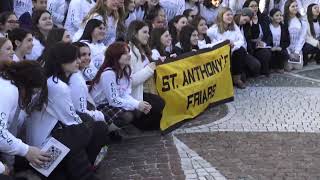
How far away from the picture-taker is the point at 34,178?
15.7 ft

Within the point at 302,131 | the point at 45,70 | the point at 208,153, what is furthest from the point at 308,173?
the point at 45,70

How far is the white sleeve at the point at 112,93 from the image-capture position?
6.57 metres

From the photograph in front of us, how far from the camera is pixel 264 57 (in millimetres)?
11156

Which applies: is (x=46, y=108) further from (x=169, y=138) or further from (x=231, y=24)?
(x=231, y=24)

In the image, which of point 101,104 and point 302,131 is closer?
point 101,104

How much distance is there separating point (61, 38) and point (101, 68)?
0.60 metres

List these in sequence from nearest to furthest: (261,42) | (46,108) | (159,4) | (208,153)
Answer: (46,108), (208,153), (159,4), (261,42)

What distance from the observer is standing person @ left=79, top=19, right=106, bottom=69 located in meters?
7.26

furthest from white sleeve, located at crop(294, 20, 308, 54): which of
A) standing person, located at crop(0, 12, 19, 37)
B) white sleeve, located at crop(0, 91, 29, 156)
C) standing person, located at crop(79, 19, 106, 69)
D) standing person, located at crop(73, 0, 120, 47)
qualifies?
white sleeve, located at crop(0, 91, 29, 156)

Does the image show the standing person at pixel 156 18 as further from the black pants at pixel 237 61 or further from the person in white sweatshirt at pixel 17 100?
the person in white sweatshirt at pixel 17 100

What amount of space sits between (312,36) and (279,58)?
4.47 feet

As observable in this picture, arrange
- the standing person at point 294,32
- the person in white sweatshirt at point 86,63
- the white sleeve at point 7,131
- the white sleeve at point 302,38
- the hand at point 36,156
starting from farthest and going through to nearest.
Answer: the white sleeve at point 302,38
the standing person at point 294,32
the person in white sweatshirt at point 86,63
the hand at point 36,156
the white sleeve at point 7,131

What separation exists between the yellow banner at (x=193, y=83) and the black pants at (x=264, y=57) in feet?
6.97

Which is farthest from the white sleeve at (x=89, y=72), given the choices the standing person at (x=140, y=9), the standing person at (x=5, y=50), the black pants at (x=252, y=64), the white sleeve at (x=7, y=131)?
the black pants at (x=252, y=64)
